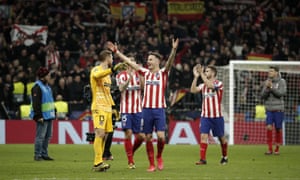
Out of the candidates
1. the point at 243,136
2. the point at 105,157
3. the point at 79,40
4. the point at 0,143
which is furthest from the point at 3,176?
the point at 79,40

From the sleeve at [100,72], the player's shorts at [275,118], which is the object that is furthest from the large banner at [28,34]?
the sleeve at [100,72]

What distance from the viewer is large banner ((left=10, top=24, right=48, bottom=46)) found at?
28.7m

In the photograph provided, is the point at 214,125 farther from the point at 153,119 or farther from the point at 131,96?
the point at 153,119

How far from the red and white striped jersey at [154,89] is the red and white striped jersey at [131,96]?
148 centimetres

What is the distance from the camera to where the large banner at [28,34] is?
94.2 feet

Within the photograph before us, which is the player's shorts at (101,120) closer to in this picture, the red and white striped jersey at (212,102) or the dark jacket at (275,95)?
the red and white striped jersey at (212,102)

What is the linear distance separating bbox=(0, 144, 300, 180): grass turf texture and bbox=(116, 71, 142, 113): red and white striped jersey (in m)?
1.25

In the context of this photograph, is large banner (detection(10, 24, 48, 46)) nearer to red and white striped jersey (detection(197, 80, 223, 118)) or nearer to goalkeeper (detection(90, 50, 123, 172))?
red and white striped jersey (detection(197, 80, 223, 118))

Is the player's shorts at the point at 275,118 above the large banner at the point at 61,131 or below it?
above

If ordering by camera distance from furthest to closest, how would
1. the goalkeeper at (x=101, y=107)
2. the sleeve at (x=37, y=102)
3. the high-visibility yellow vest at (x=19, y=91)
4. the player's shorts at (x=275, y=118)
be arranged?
the high-visibility yellow vest at (x=19, y=91)
the player's shorts at (x=275, y=118)
the sleeve at (x=37, y=102)
the goalkeeper at (x=101, y=107)

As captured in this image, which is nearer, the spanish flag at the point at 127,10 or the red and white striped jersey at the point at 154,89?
the red and white striped jersey at the point at 154,89

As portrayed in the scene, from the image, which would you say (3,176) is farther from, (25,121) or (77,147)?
(25,121)

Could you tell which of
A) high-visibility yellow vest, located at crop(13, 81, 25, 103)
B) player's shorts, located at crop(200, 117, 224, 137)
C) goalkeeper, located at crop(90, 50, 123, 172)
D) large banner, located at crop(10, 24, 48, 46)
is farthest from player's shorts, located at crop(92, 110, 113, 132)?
large banner, located at crop(10, 24, 48, 46)

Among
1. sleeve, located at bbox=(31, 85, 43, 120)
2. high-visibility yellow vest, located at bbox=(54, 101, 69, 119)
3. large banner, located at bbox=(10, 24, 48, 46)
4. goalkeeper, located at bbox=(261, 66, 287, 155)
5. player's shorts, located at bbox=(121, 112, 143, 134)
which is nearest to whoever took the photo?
player's shorts, located at bbox=(121, 112, 143, 134)
